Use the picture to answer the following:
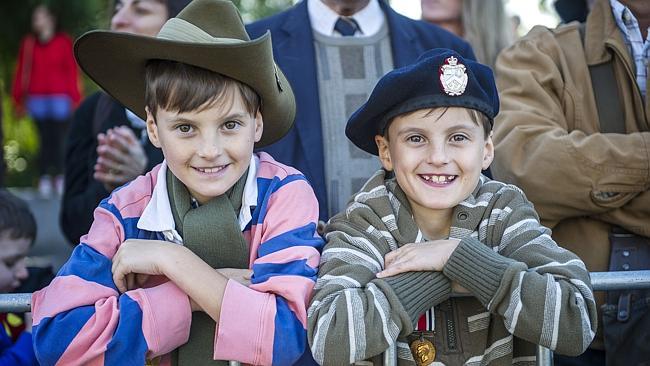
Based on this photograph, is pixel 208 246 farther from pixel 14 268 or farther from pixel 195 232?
pixel 14 268

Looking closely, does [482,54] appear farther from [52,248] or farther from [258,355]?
[52,248]

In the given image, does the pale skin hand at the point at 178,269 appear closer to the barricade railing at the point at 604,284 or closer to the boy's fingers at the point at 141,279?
the boy's fingers at the point at 141,279

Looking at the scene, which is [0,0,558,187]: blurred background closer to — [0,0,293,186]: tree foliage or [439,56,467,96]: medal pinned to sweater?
[0,0,293,186]: tree foliage

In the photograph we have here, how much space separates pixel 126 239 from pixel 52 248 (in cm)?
678

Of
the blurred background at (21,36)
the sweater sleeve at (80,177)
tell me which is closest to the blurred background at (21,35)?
the blurred background at (21,36)

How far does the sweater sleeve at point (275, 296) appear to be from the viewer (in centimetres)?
266

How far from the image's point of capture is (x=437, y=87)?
2.87 meters

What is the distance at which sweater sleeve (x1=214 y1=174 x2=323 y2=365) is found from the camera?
8.72 feet

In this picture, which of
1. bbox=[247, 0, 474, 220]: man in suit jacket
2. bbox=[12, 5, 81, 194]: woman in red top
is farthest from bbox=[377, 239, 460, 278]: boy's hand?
bbox=[12, 5, 81, 194]: woman in red top

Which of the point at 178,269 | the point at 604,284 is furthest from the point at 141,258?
the point at 604,284

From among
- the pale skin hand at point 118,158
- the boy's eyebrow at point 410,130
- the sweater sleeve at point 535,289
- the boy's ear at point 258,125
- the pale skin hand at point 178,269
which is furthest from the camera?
the pale skin hand at point 118,158

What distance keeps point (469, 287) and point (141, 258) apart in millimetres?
979

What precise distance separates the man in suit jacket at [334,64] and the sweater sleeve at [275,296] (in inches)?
37.8

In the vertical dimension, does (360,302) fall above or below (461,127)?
below
